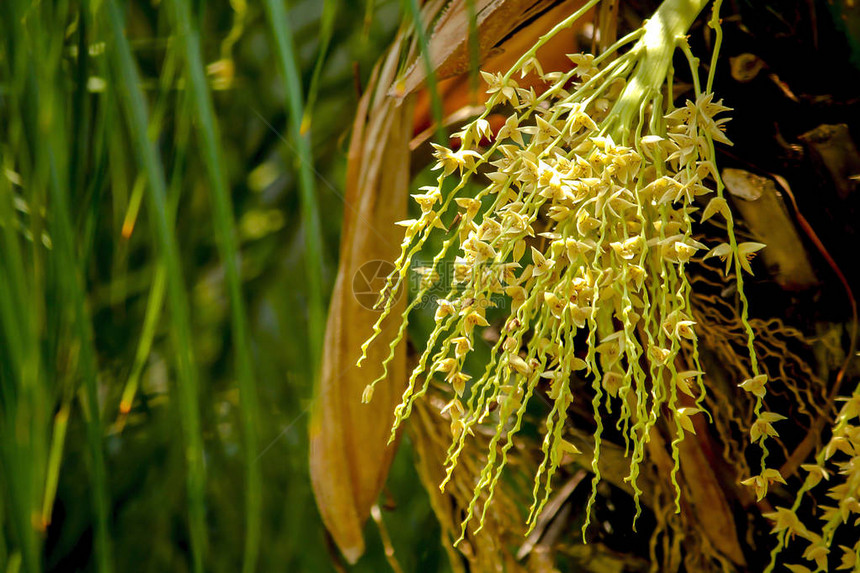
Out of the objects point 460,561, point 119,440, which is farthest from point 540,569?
point 119,440

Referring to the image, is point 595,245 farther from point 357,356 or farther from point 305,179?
point 357,356

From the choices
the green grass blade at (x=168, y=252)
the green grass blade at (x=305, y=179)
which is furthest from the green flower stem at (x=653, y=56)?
the green grass blade at (x=168, y=252)

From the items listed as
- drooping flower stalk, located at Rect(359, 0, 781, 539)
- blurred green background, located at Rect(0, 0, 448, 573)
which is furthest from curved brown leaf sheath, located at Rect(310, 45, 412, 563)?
drooping flower stalk, located at Rect(359, 0, 781, 539)

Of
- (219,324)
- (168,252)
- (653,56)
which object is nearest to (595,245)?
(653,56)

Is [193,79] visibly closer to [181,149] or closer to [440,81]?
[181,149]

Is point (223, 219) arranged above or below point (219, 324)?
above

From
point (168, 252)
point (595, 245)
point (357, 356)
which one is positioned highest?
point (168, 252)

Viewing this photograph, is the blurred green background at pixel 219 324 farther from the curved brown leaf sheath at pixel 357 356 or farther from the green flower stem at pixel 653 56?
the green flower stem at pixel 653 56

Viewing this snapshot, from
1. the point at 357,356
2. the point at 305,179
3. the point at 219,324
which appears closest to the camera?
the point at 305,179
